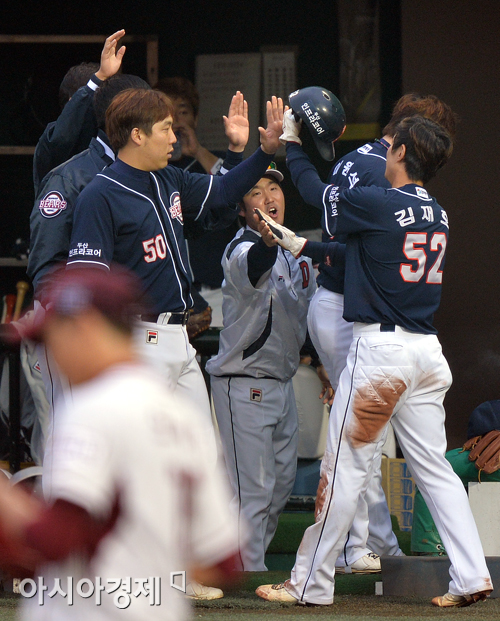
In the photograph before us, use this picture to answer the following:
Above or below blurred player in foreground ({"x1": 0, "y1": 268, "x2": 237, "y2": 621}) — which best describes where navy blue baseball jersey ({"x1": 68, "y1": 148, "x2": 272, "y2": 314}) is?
above

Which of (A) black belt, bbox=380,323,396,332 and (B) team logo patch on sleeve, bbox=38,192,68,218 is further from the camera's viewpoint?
(B) team logo patch on sleeve, bbox=38,192,68,218

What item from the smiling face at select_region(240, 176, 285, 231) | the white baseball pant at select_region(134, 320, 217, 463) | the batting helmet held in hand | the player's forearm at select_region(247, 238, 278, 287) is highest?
the batting helmet held in hand

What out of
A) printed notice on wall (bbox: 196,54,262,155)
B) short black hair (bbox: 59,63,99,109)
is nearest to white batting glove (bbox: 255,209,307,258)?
short black hair (bbox: 59,63,99,109)

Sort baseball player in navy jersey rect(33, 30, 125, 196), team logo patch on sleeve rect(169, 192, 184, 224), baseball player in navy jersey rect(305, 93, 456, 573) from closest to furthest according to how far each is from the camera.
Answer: team logo patch on sleeve rect(169, 192, 184, 224), baseball player in navy jersey rect(33, 30, 125, 196), baseball player in navy jersey rect(305, 93, 456, 573)

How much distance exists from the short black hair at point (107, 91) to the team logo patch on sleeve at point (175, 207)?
506 mm

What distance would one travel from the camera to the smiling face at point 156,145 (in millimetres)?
3590

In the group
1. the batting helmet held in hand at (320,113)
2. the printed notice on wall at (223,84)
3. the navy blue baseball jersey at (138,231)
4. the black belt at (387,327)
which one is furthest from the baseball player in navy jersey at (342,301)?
the printed notice on wall at (223,84)

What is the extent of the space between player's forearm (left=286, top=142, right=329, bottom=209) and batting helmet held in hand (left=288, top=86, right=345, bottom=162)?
0.39 ft

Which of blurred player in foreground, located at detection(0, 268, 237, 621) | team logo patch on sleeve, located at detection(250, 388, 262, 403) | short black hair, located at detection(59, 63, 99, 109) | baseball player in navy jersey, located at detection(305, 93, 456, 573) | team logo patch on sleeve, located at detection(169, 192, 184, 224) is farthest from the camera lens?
team logo patch on sleeve, located at detection(250, 388, 262, 403)

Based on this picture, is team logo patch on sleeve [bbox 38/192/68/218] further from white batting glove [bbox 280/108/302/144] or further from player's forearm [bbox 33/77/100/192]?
white batting glove [bbox 280/108/302/144]

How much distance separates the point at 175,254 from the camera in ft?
11.9

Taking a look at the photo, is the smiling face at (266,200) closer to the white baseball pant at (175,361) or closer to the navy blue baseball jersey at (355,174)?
the navy blue baseball jersey at (355,174)

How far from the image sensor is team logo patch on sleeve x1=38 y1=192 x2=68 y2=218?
12.1 feet

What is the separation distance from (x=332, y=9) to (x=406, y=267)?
373cm
